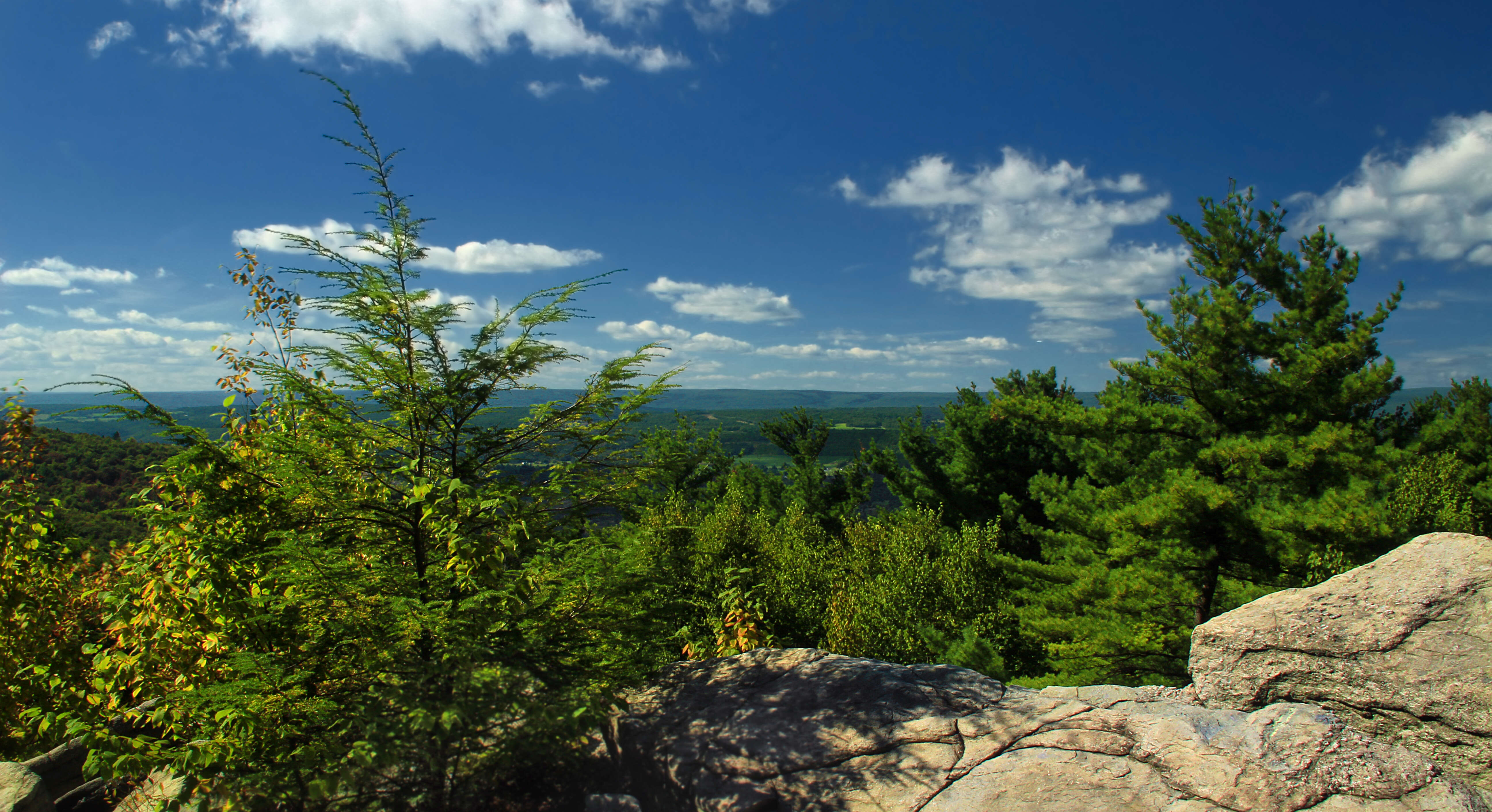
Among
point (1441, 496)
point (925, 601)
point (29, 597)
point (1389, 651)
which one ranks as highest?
point (29, 597)

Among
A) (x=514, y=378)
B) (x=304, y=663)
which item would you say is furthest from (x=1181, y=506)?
(x=304, y=663)

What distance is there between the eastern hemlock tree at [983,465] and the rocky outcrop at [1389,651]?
1715 centimetres

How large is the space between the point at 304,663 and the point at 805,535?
2044 centimetres

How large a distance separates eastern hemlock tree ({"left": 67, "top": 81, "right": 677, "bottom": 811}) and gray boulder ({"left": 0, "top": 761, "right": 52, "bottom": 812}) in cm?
92

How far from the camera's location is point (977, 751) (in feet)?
21.2

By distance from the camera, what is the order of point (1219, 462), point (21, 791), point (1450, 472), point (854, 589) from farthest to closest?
point (1450, 472)
point (854, 589)
point (1219, 462)
point (21, 791)

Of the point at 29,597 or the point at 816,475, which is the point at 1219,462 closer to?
the point at 29,597

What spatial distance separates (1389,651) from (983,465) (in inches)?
837

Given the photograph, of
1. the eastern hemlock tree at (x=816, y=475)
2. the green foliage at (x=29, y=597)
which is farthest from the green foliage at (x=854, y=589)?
the eastern hemlock tree at (x=816, y=475)

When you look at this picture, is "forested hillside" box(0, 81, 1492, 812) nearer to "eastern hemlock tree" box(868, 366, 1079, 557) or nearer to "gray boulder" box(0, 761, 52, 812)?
"gray boulder" box(0, 761, 52, 812)

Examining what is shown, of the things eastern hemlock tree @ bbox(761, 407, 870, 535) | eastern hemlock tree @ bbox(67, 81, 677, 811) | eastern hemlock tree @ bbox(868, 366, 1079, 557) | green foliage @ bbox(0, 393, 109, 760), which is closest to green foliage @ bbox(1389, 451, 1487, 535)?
eastern hemlock tree @ bbox(868, 366, 1079, 557)

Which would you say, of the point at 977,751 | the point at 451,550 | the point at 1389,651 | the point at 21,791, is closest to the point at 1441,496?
the point at 1389,651

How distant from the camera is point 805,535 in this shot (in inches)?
975

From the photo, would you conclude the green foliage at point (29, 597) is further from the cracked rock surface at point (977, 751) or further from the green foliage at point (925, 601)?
Result: the green foliage at point (925, 601)
